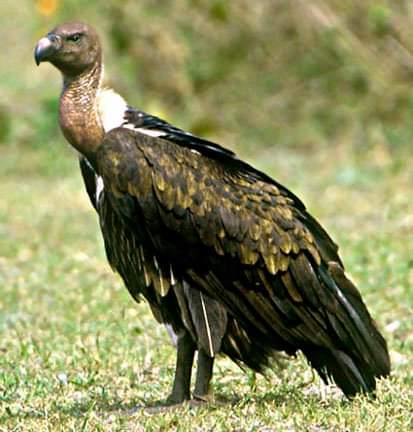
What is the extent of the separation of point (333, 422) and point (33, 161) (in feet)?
32.6

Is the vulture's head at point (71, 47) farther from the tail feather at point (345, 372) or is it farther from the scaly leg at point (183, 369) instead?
the tail feather at point (345, 372)

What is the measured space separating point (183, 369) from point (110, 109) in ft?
3.66

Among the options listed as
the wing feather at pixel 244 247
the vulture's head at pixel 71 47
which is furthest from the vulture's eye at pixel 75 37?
the wing feather at pixel 244 247

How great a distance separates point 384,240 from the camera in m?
9.24

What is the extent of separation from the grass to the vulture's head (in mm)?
1405

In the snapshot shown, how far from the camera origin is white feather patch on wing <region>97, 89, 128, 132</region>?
486cm

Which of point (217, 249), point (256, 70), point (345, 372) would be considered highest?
point (256, 70)

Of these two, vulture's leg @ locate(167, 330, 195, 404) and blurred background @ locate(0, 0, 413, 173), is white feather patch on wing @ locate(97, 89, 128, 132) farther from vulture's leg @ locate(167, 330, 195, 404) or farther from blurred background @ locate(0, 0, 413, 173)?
blurred background @ locate(0, 0, 413, 173)

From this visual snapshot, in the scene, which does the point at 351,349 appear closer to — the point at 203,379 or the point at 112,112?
the point at 203,379

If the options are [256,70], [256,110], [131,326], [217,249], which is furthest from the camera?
[256,110]

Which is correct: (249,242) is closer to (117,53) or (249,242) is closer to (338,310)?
(338,310)

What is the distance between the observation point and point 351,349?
4793 mm

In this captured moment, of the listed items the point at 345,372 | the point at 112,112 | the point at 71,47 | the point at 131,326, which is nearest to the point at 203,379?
the point at 345,372

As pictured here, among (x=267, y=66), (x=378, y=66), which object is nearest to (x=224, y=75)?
(x=267, y=66)
